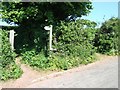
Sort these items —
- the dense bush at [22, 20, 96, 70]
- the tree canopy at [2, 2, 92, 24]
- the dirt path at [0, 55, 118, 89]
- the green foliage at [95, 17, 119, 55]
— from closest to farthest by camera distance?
the dirt path at [0, 55, 118, 89], the dense bush at [22, 20, 96, 70], the tree canopy at [2, 2, 92, 24], the green foliage at [95, 17, 119, 55]

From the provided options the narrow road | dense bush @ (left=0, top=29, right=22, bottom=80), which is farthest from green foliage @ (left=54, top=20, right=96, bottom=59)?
dense bush @ (left=0, top=29, right=22, bottom=80)

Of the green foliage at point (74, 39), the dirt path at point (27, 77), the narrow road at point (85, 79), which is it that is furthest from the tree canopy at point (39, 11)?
the narrow road at point (85, 79)

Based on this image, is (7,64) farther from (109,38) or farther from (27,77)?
(109,38)

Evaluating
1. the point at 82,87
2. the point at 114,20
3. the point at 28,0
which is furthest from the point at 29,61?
the point at 114,20

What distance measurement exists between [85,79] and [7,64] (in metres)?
3.51

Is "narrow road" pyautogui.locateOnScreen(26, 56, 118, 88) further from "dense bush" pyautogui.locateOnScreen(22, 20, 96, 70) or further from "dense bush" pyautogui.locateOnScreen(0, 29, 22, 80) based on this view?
"dense bush" pyautogui.locateOnScreen(0, 29, 22, 80)

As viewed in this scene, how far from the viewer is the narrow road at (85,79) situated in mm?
11430

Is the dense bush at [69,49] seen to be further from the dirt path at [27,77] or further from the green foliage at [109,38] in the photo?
the green foliage at [109,38]

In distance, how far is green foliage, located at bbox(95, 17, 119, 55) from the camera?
838 inches

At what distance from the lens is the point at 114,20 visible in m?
22.0

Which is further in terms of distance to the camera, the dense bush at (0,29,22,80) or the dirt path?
the dense bush at (0,29,22,80)

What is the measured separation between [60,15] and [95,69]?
4.18 metres

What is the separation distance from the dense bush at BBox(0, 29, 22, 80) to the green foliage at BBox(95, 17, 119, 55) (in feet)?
32.8

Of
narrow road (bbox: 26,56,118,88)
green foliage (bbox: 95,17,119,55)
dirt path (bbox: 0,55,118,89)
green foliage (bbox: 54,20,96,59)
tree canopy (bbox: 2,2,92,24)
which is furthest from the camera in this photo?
green foliage (bbox: 95,17,119,55)
